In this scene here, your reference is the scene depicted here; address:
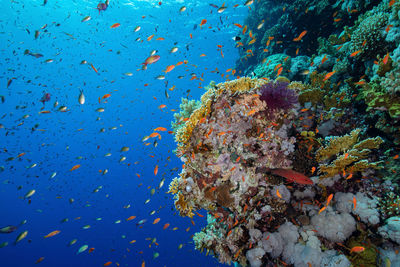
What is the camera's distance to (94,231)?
4825cm

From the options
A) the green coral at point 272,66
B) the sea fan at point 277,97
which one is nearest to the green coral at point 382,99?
the sea fan at point 277,97

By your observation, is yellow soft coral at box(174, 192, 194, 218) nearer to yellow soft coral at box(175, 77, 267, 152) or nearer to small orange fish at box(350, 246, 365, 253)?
yellow soft coral at box(175, 77, 267, 152)

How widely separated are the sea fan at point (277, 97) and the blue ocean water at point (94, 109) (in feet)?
58.7

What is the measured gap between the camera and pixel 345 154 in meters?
3.93

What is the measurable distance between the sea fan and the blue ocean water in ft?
58.7

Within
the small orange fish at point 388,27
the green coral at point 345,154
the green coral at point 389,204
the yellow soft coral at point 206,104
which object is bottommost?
the green coral at point 389,204

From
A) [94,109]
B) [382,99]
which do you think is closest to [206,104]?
[382,99]

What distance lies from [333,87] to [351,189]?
13.3 feet

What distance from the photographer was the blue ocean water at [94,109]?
33.5 metres

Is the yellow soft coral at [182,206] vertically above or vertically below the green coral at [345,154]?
above

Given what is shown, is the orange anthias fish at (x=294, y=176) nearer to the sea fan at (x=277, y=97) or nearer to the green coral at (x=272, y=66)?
the sea fan at (x=277, y=97)

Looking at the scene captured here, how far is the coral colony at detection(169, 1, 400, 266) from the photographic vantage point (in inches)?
156

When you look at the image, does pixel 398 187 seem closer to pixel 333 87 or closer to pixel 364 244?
pixel 364 244

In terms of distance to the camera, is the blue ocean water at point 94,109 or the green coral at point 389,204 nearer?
the green coral at point 389,204
